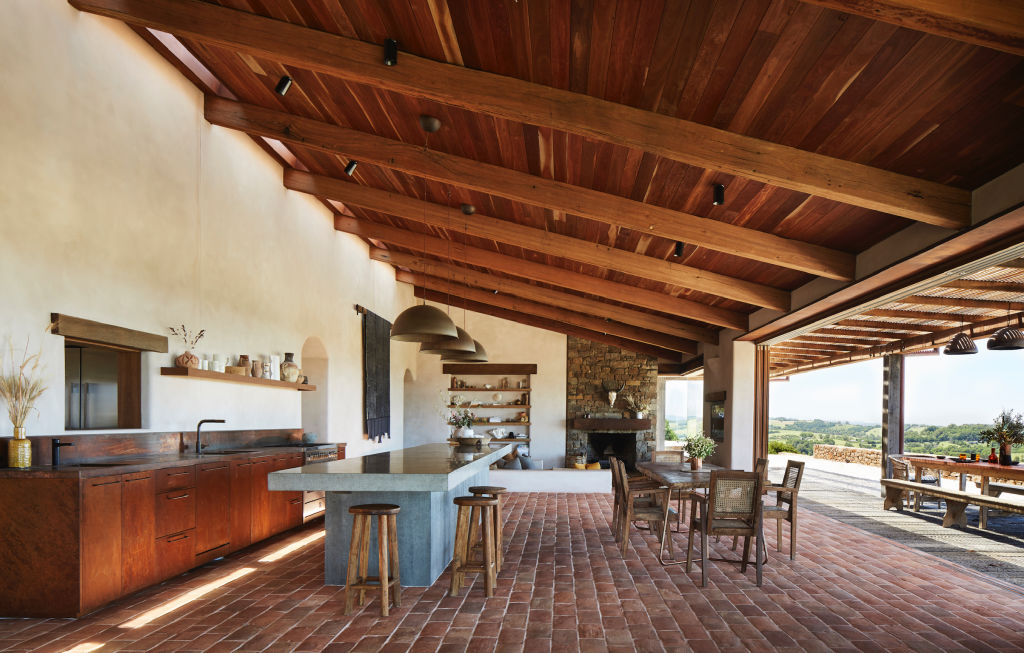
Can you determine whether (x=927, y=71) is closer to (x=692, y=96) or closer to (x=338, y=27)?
(x=692, y=96)

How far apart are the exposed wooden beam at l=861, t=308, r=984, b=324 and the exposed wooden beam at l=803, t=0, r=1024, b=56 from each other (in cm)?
608

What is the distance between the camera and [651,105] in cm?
403

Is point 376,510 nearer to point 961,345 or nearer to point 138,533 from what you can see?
point 138,533

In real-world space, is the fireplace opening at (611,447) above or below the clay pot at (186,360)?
below

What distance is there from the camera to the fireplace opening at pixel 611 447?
13.9m

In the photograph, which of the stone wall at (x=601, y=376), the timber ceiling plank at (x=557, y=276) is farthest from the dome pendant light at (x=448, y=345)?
the stone wall at (x=601, y=376)

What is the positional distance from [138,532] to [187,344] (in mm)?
1955

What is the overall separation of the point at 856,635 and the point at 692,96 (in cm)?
333

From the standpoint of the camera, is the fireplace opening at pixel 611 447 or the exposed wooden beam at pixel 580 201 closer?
the exposed wooden beam at pixel 580 201

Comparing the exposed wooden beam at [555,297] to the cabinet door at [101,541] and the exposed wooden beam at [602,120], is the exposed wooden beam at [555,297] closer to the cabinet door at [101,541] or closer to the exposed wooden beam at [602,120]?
the exposed wooden beam at [602,120]

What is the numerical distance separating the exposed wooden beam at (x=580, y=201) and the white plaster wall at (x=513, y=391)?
26.6ft

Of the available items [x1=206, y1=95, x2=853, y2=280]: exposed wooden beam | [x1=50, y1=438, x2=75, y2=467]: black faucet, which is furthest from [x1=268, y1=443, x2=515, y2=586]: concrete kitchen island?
[x1=206, y1=95, x2=853, y2=280]: exposed wooden beam

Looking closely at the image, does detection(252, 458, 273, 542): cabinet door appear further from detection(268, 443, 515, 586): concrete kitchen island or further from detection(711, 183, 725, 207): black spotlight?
detection(711, 183, 725, 207): black spotlight

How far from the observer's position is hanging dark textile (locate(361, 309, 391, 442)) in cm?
1046
